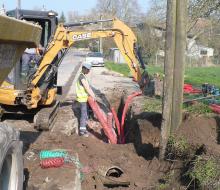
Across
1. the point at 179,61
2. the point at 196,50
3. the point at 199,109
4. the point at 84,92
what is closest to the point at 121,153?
the point at 179,61

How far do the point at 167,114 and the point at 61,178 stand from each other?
248 cm

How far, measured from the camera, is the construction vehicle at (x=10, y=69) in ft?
11.5

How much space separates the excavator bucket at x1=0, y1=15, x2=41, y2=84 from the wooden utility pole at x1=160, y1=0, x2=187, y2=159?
3.83 m

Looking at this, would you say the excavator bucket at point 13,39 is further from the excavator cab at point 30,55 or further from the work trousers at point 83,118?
the work trousers at point 83,118

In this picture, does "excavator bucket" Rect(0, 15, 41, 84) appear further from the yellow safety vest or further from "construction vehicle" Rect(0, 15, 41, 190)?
the yellow safety vest

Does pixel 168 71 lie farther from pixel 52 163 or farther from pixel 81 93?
pixel 81 93

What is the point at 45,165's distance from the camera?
648 cm

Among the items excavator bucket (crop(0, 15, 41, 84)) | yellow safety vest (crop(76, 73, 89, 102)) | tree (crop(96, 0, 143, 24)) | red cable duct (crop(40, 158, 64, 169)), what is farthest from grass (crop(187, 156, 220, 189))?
tree (crop(96, 0, 143, 24))

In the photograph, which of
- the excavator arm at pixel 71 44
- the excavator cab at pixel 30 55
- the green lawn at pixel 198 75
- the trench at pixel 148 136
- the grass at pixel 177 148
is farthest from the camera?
the green lawn at pixel 198 75

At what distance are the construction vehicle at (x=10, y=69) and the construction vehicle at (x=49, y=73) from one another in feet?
23.7

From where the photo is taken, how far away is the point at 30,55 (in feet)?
40.4

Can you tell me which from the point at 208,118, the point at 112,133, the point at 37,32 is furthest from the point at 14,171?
the point at 112,133

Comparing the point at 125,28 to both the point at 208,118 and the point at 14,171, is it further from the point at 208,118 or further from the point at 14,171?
the point at 14,171

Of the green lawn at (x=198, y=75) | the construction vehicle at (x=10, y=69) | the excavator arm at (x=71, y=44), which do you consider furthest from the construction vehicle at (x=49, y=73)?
the green lawn at (x=198, y=75)
